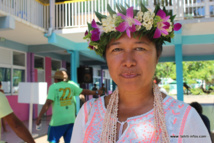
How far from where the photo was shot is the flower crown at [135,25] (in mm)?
1085

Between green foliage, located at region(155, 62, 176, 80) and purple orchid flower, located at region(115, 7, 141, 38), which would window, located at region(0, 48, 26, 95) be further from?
green foliage, located at region(155, 62, 176, 80)

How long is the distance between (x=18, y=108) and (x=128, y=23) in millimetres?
8932

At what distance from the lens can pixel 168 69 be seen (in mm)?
29531

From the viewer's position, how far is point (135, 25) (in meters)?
1.09

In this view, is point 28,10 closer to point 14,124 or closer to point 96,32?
point 14,124

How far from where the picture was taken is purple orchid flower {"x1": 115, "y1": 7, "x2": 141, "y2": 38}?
1065mm

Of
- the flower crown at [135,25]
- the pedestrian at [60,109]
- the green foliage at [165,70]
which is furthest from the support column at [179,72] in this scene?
the green foliage at [165,70]

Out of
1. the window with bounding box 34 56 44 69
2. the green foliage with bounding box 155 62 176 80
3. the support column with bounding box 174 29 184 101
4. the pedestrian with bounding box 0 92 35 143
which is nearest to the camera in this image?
the pedestrian with bounding box 0 92 35 143

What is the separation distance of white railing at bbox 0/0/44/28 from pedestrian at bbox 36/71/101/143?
125 inches

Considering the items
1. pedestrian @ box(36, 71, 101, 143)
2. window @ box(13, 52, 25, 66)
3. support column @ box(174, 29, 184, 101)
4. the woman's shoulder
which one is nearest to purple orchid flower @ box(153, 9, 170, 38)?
the woman's shoulder

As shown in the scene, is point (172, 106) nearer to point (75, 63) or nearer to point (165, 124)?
point (165, 124)

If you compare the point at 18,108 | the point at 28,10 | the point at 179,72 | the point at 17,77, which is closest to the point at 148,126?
the point at 28,10

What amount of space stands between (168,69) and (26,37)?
24.3 meters

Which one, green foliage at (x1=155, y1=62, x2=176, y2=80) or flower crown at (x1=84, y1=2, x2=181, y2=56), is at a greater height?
green foliage at (x1=155, y1=62, x2=176, y2=80)
